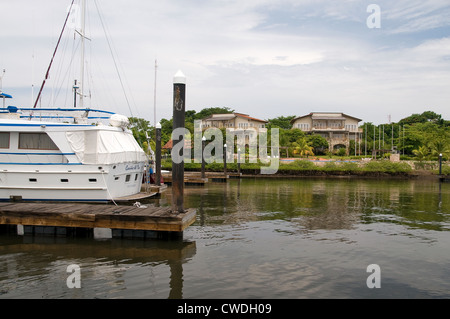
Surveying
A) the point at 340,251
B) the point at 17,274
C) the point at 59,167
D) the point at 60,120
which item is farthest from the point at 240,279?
the point at 60,120

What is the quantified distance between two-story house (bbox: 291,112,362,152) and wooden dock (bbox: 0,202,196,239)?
60.7 metres

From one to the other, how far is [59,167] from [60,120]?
Result: 3116mm

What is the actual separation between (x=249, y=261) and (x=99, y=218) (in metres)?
4.43

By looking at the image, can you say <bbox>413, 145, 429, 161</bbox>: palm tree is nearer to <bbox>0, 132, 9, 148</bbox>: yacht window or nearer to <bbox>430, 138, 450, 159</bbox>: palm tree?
<bbox>430, 138, 450, 159</bbox>: palm tree

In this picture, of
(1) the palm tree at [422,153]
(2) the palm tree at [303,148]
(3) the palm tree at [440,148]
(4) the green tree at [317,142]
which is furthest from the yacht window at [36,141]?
(4) the green tree at [317,142]

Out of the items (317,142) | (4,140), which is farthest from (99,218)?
(317,142)

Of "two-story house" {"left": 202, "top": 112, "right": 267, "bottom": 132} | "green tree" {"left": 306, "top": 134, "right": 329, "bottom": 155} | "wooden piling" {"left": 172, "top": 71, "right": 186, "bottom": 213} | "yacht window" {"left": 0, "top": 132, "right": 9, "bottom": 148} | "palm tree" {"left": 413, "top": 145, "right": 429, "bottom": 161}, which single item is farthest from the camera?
"two-story house" {"left": 202, "top": 112, "right": 267, "bottom": 132}

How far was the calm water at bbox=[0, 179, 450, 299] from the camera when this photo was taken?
7531 millimetres

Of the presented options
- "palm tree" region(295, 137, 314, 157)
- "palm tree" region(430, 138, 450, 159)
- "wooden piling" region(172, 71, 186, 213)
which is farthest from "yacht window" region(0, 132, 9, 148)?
"palm tree" region(430, 138, 450, 159)

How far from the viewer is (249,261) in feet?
30.7

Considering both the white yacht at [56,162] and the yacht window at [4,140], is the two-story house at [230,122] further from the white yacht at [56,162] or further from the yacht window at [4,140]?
the yacht window at [4,140]
